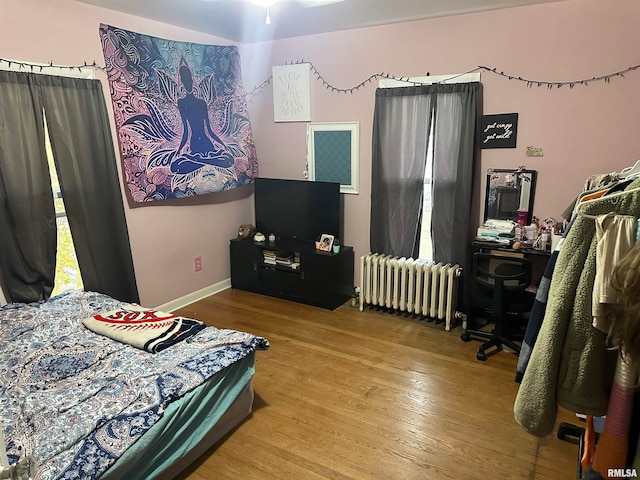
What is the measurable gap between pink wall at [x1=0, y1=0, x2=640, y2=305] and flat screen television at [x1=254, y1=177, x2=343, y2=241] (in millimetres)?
243

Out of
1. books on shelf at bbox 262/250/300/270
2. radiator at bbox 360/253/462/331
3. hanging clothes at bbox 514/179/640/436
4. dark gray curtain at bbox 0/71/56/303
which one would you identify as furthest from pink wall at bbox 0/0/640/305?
hanging clothes at bbox 514/179/640/436

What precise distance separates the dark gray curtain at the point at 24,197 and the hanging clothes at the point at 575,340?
123 inches

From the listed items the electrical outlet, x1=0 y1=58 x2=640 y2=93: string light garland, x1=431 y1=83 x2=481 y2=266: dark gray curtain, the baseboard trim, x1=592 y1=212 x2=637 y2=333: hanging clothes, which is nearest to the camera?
x1=592 y1=212 x2=637 y2=333: hanging clothes

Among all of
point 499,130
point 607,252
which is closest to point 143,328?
point 607,252

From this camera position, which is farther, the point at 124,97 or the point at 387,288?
the point at 387,288

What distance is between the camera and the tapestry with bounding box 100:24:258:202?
137 inches

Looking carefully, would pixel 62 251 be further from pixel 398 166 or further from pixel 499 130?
pixel 499 130

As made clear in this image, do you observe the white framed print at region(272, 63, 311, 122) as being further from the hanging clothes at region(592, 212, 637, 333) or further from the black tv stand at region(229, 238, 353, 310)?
the hanging clothes at region(592, 212, 637, 333)

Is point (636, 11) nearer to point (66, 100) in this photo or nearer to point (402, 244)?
point (402, 244)

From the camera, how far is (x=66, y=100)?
311cm

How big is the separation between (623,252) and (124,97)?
3462mm

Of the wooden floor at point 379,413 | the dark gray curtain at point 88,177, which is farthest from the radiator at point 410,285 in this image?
the dark gray curtain at point 88,177

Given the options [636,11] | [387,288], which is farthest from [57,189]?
[636,11]

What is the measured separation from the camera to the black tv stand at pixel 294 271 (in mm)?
4145
